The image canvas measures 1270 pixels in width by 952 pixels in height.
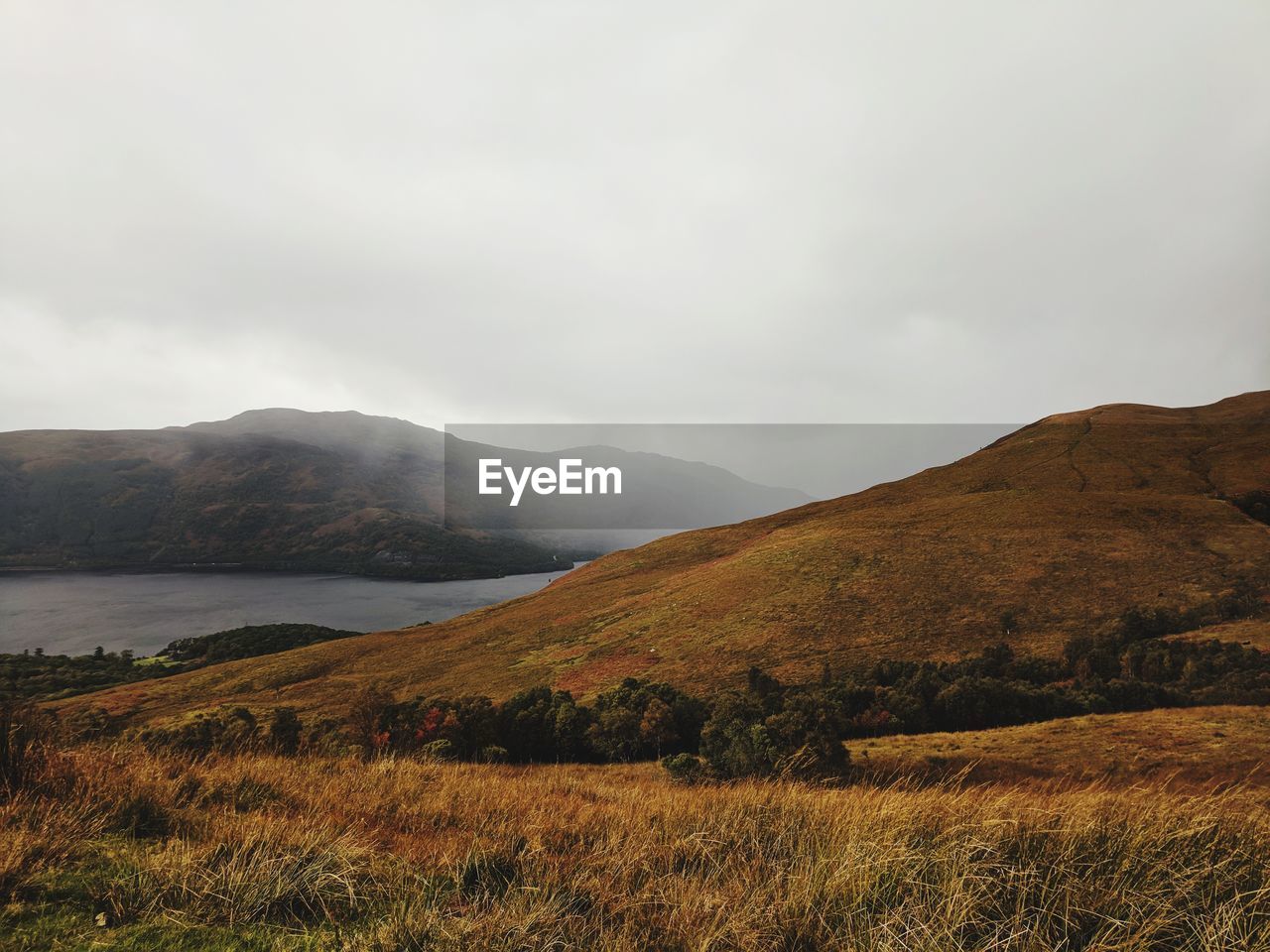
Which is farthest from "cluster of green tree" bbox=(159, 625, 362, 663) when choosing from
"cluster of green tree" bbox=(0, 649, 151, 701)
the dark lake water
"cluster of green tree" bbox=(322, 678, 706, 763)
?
"cluster of green tree" bbox=(322, 678, 706, 763)

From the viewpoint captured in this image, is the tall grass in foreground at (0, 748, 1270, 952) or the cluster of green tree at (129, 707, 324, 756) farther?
the cluster of green tree at (129, 707, 324, 756)

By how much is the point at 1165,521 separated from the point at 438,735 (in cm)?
7227

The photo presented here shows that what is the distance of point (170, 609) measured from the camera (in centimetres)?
16112

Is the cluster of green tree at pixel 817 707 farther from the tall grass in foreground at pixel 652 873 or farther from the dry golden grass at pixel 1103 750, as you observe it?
the tall grass in foreground at pixel 652 873

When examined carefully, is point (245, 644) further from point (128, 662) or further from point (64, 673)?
point (64, 673)

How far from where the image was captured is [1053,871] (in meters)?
4.85

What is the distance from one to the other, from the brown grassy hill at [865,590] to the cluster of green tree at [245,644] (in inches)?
1247

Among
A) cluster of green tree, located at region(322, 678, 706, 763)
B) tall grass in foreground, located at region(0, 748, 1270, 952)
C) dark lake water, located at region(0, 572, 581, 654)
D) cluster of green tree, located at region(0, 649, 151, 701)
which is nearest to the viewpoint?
tall grass in foreground, located at region(0, 748, 1270, 952)

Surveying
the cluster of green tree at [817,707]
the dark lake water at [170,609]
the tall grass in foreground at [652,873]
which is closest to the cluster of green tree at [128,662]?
the dark lake water at [170,609]

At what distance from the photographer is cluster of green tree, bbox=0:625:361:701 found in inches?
2982

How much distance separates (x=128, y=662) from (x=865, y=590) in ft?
402

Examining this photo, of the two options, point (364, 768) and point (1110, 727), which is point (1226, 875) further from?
point (1110, 727)

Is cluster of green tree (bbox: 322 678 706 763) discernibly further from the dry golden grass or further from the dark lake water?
the dark lake water

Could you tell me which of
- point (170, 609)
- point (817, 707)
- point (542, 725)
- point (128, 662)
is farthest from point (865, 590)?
point (170, 609)
